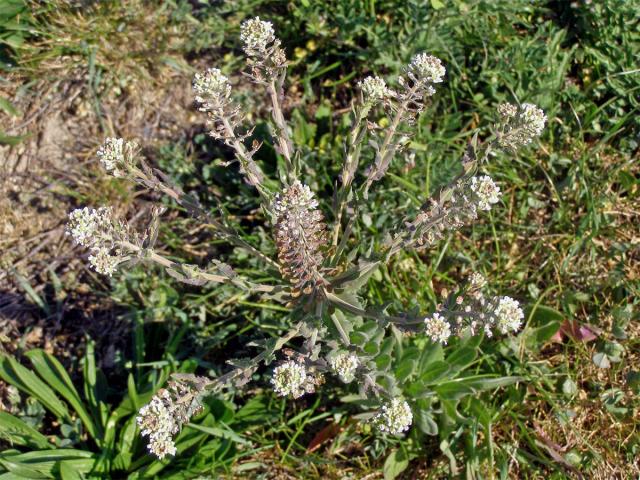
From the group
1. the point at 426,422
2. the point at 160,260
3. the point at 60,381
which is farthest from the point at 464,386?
the point at 60,381

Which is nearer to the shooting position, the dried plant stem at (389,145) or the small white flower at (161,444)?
the small white flower at (161,444)

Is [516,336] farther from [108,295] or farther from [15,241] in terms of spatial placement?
[15,241]

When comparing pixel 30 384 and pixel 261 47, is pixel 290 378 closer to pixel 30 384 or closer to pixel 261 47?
pixel 261 47

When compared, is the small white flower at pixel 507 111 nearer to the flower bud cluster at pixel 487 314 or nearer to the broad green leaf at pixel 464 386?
the flower bud cluster at pixel 487 314

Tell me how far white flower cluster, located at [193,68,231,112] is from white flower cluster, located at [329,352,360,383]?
3.76 feet

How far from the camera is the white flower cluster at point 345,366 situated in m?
2.58

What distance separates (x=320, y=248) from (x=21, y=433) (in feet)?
6.94

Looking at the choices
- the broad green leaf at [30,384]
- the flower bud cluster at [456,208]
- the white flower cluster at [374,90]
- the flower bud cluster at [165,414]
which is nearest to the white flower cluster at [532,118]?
the flower bud cluster at [456,208]

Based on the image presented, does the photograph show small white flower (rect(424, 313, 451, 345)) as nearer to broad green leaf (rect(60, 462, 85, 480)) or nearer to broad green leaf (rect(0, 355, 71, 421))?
broad green leaf (rect(60, 462, 85, 480))

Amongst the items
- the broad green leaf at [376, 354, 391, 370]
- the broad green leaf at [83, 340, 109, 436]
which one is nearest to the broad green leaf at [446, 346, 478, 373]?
the broad green leaf at [376, 354, 391, 370]

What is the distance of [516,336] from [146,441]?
2238 mm

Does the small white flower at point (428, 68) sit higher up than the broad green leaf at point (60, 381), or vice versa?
the small white flower at point (428, 68)

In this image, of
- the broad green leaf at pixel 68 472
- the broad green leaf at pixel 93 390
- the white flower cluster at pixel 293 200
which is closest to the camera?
the white flower cluster at pixel 293 200

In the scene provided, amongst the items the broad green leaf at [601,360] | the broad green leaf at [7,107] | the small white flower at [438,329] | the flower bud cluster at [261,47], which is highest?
the flower bud cluster at [261,47]
